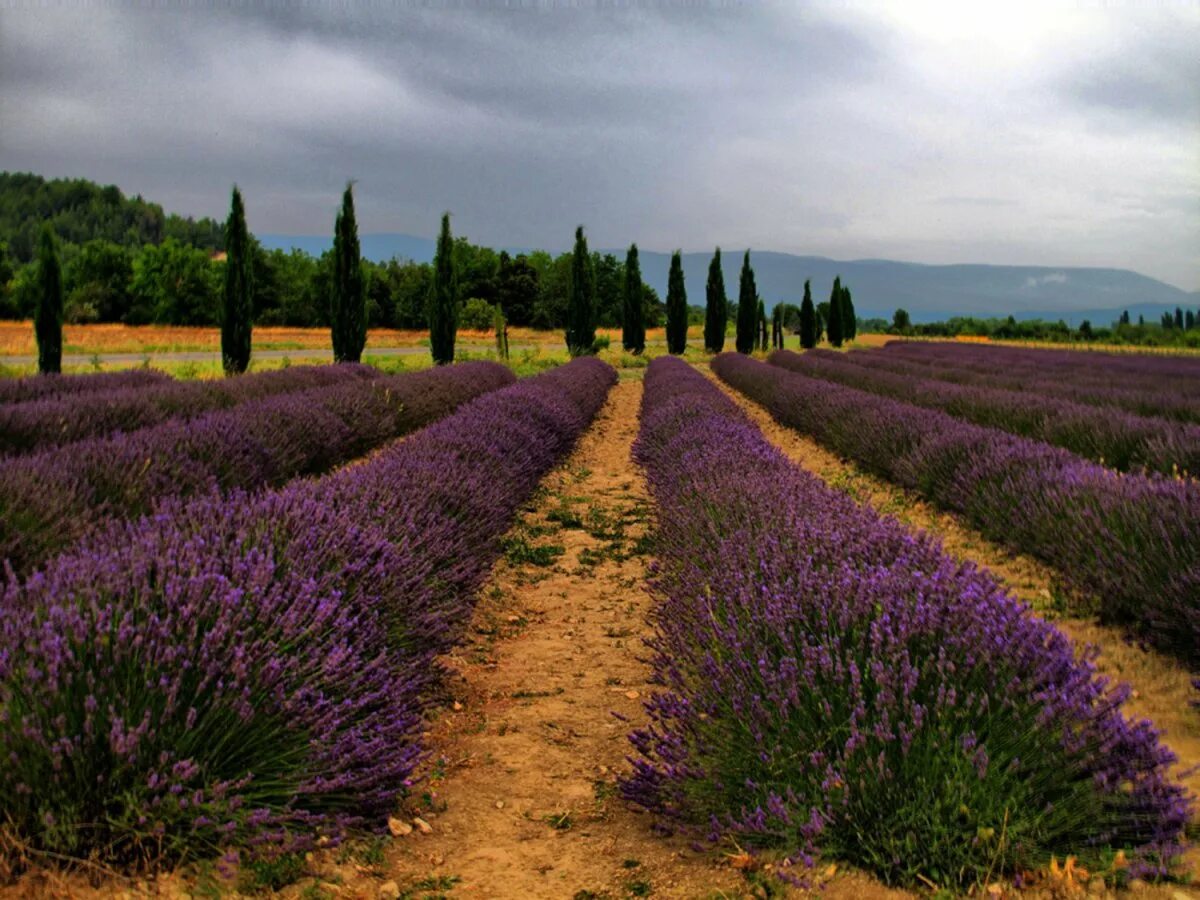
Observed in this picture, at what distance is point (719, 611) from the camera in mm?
2568

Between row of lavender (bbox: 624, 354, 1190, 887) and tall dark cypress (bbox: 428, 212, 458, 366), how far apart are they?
799 inches

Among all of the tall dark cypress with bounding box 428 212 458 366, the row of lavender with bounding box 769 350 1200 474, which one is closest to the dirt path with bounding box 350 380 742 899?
the row of lavender with bounding box 769 350 1200 474

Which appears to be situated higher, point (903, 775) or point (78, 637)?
point (78, 637)

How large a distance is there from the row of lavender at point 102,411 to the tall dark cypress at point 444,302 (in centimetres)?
1197

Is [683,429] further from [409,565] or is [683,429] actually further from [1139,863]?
[1139,863]

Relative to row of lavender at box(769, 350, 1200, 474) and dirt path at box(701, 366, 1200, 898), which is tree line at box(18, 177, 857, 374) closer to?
row of lavender at box(769, 350, 1200, 474)

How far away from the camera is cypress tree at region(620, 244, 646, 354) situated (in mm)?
34188

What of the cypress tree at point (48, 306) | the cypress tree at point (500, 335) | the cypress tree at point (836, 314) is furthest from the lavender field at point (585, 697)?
the cypress tree at point (836, 314)

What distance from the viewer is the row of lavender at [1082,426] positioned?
233 inches

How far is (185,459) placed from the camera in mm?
5285

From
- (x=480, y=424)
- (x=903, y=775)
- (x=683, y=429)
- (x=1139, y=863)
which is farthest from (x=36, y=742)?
(x=683, y=429)

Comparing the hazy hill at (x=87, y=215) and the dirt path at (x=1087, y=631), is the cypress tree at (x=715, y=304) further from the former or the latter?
the hazy hill at (x=87, y=215)

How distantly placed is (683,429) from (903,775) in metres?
5.32

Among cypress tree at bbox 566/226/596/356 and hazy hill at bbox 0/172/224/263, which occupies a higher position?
hazy hill at bbox 0/172/224/263
